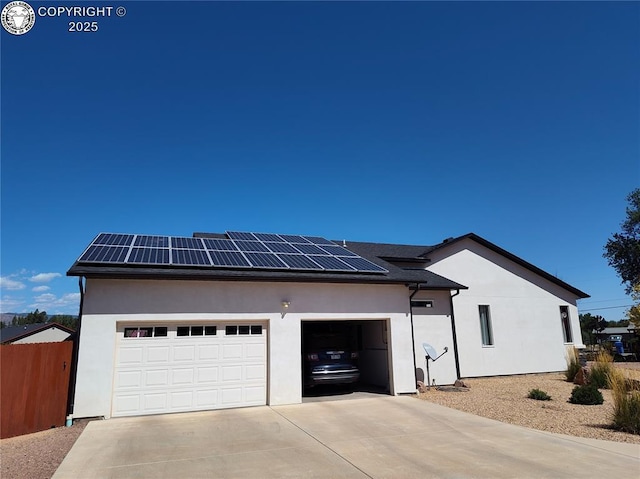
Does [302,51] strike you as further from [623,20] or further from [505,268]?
[505,268]

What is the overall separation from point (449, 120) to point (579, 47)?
4.39 m

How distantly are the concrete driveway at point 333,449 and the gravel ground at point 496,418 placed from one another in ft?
1.25

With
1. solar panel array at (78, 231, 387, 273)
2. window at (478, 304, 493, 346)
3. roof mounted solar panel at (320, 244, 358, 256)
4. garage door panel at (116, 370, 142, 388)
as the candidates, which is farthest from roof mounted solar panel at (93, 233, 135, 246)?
window at (478, 304, 493, 346)

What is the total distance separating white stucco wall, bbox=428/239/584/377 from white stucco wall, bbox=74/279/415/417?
5649 millimetres

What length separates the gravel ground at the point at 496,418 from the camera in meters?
6.43

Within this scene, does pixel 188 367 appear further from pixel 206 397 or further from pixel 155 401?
pixel 155 401

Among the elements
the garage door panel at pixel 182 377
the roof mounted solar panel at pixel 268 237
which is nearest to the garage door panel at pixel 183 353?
the garage door panel at pixel 182 377

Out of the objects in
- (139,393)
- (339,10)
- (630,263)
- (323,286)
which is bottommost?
(139,393)

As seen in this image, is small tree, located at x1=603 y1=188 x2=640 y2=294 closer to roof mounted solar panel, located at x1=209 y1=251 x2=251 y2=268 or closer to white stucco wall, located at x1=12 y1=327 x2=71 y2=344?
roof mounted solar panel, located at x1=209 y1=251 x2=251 y2=268

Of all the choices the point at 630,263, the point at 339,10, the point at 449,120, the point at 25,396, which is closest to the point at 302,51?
the point at 339,10

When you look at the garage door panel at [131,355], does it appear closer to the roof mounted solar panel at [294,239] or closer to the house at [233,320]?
the house at [233,320]

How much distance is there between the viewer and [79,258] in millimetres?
9930

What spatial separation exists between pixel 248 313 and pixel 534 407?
8.23 meters

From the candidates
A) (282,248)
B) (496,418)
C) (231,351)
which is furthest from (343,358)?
(496,418)
